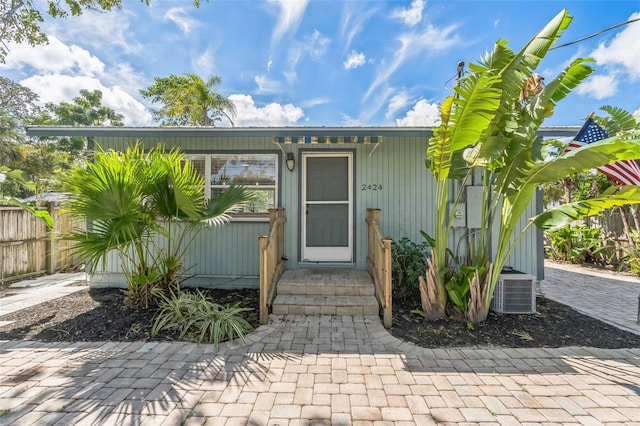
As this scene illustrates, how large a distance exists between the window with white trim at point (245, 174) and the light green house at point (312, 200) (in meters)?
0.02

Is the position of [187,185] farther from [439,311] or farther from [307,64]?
[307,64]

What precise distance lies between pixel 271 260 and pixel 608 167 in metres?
5.47

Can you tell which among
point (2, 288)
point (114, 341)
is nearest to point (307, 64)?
point (114, 341)

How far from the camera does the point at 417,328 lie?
3934mm

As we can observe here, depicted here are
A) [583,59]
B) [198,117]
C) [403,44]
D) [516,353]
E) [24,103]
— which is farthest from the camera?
[24,103]

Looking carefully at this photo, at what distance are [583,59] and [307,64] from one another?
297 inches

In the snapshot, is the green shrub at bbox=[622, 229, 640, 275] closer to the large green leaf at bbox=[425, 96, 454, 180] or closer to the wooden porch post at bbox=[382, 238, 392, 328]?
the large green leaf at bbox=[425, 96, 454, 180]

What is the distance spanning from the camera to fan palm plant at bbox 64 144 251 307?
3.77m

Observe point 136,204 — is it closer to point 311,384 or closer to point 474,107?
point 311,384

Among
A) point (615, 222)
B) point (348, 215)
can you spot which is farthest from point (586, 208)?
point (615, 222)

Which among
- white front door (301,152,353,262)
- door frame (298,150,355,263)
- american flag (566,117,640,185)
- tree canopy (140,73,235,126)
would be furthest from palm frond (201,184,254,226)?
tree canopy (140,73,235,126)

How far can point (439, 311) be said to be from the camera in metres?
4.17

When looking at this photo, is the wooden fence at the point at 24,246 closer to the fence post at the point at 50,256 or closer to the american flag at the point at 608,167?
the fence post at the point at 50,256

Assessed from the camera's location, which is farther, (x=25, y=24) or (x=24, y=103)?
(x=24, y=103)
